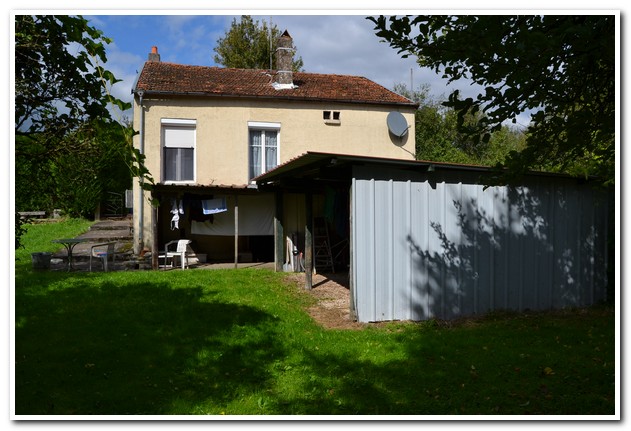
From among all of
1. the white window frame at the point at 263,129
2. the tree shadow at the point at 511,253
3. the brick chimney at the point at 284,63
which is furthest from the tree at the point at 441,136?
the tree shadow at the point at 511,253

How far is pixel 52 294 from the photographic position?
30.9ft

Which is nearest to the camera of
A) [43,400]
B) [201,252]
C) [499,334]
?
[43,400]

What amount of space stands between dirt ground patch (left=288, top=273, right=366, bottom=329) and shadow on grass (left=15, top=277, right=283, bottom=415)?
1010 millimetres

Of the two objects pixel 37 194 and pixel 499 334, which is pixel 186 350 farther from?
pixel 499 334

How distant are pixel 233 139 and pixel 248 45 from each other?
1534 cm

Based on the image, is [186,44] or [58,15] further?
[186,44]

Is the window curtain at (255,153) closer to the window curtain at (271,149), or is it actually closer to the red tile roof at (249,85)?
the window curtain at (271,149)

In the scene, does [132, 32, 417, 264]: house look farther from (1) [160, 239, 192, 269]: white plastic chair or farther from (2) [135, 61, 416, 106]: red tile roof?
(1) [160, 239, 192, 269]: white plastic chair

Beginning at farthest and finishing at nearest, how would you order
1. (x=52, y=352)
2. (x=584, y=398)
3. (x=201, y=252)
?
(x=201, y=252), (x=52, y=352), (x=584, y=398)

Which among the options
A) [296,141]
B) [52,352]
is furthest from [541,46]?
[296,141]

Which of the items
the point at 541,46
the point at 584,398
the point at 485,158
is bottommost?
the point at 584,398

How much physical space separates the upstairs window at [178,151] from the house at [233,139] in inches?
1.1

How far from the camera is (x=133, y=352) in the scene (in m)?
6.10

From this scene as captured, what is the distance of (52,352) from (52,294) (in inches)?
152
